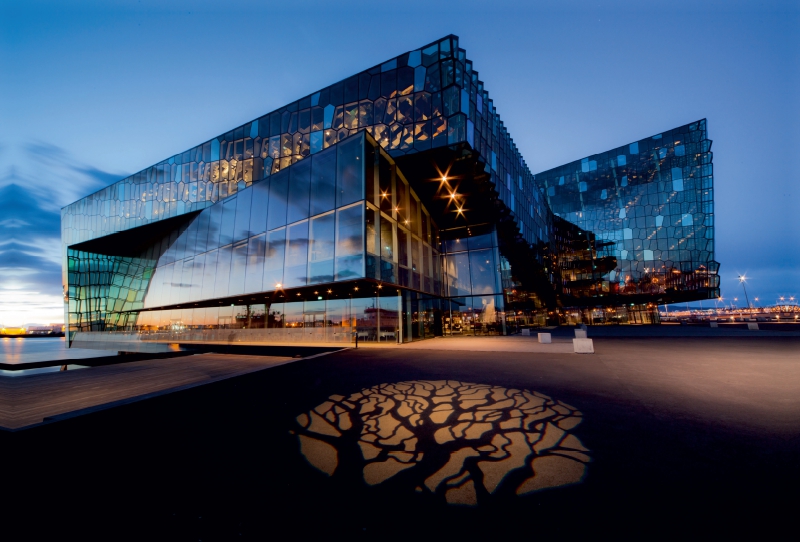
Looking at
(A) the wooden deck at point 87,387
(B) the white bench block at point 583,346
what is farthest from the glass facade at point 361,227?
(B) the white bench block at point 583,346

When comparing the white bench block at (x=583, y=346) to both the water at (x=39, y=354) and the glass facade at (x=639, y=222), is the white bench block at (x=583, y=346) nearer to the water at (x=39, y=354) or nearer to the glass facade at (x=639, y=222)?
the water at (x=39, y=354)

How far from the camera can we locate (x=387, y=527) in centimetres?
246

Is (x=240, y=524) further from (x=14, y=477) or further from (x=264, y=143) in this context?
(x=264, y=143)

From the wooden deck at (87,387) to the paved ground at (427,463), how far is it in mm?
1104

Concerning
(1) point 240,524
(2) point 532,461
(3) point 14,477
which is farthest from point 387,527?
(3) point 14,477

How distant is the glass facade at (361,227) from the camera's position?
1823 centimetres

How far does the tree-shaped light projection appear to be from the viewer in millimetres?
3223

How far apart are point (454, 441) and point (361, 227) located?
13611mm

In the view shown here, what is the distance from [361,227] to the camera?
16719 mm

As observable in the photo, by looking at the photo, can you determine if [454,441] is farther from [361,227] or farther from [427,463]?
[361,227]

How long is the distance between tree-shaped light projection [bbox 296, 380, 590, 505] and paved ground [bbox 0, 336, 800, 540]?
3cm

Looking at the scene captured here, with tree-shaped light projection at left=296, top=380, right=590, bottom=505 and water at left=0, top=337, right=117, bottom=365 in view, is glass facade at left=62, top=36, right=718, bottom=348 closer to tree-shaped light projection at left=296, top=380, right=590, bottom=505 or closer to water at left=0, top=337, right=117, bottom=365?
water at left=0, top=337, right=117, bottom=365

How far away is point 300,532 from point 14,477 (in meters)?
3.41

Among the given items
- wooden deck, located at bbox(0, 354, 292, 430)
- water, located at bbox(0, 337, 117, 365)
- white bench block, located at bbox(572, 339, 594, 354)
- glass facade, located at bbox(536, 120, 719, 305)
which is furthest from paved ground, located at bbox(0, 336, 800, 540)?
glass facade, located at bbox(536, 120, 719, 305)
